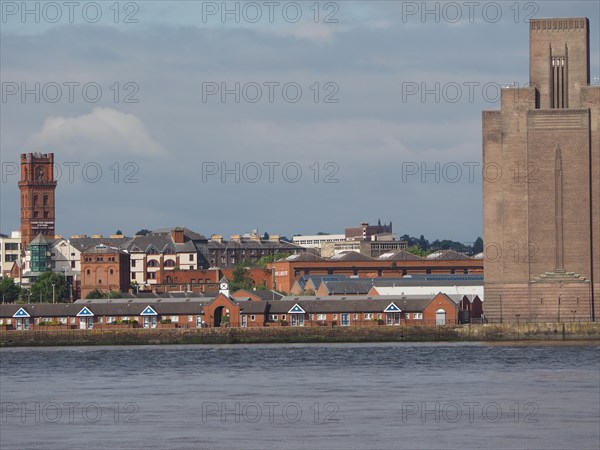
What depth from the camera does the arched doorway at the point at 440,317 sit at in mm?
135875

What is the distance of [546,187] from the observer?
133 metres

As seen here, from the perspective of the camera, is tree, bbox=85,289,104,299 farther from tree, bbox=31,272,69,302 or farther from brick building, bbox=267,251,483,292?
brick building, bbox=267,251,483,292

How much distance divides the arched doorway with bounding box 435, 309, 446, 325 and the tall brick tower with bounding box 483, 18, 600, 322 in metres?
3.66

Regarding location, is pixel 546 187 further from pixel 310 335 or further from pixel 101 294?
pixel 101 294

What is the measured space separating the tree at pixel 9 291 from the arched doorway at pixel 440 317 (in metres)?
53.4

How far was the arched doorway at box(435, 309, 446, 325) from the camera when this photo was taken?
13588 centimetres

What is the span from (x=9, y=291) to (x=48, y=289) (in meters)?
4.14

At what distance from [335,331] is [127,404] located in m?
63.6

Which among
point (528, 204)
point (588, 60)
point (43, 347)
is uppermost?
point (588, 60)

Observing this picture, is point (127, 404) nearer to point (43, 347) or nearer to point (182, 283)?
point (43, 347)

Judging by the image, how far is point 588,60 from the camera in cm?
13525

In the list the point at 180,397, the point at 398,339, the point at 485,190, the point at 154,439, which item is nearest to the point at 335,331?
the point at 398,339

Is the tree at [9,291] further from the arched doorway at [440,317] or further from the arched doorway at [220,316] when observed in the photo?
the arched doorway at [440,317]

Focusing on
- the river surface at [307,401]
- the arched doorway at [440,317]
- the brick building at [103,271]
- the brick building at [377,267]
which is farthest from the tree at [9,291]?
the river surface at [307,401]
